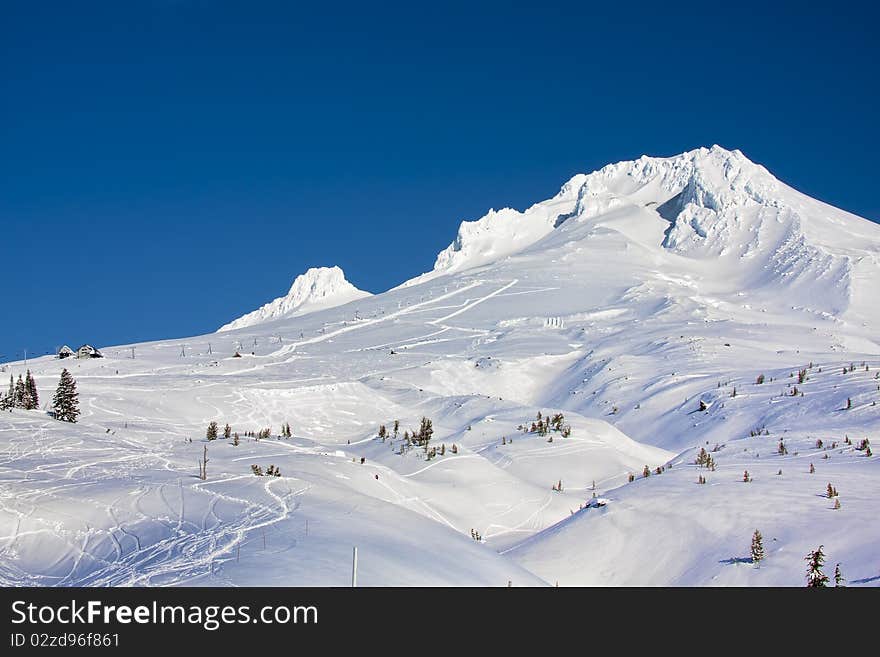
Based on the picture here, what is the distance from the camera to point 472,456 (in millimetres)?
22719

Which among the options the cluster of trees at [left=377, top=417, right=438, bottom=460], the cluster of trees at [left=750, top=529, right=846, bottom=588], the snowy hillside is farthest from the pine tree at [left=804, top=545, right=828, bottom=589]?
the cluster of trees at [left=377, top=417, right=438, bottom=460]

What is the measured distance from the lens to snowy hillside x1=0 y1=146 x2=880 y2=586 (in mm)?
12719

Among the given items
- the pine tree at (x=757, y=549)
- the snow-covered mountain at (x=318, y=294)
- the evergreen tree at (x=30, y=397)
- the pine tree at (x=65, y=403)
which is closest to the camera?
the pine tree at (x=757, y=549)

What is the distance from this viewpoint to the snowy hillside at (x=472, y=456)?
12.7m

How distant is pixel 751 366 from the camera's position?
43062 mm

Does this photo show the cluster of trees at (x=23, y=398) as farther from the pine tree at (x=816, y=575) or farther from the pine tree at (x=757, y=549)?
the pine tree at (x=816, y=575)

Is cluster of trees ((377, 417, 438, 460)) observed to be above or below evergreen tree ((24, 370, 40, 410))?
below

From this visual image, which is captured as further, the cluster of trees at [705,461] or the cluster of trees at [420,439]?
the cluster of trees at [420,439]

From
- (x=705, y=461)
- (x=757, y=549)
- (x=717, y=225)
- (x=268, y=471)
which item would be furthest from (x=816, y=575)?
(x=717, y=225)

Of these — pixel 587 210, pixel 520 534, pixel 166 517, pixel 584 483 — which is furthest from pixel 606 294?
pixel 166 517

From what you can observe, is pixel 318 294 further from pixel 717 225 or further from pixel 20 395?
pixel 20 395

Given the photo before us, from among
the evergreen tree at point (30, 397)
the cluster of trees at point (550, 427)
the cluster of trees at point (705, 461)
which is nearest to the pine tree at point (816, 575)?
the cluster of trees at point (705, 461)

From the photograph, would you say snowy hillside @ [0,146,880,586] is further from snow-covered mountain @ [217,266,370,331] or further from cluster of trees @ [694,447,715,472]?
snow-covered mountain @ [217,266,370,331]

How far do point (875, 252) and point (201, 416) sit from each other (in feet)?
262
